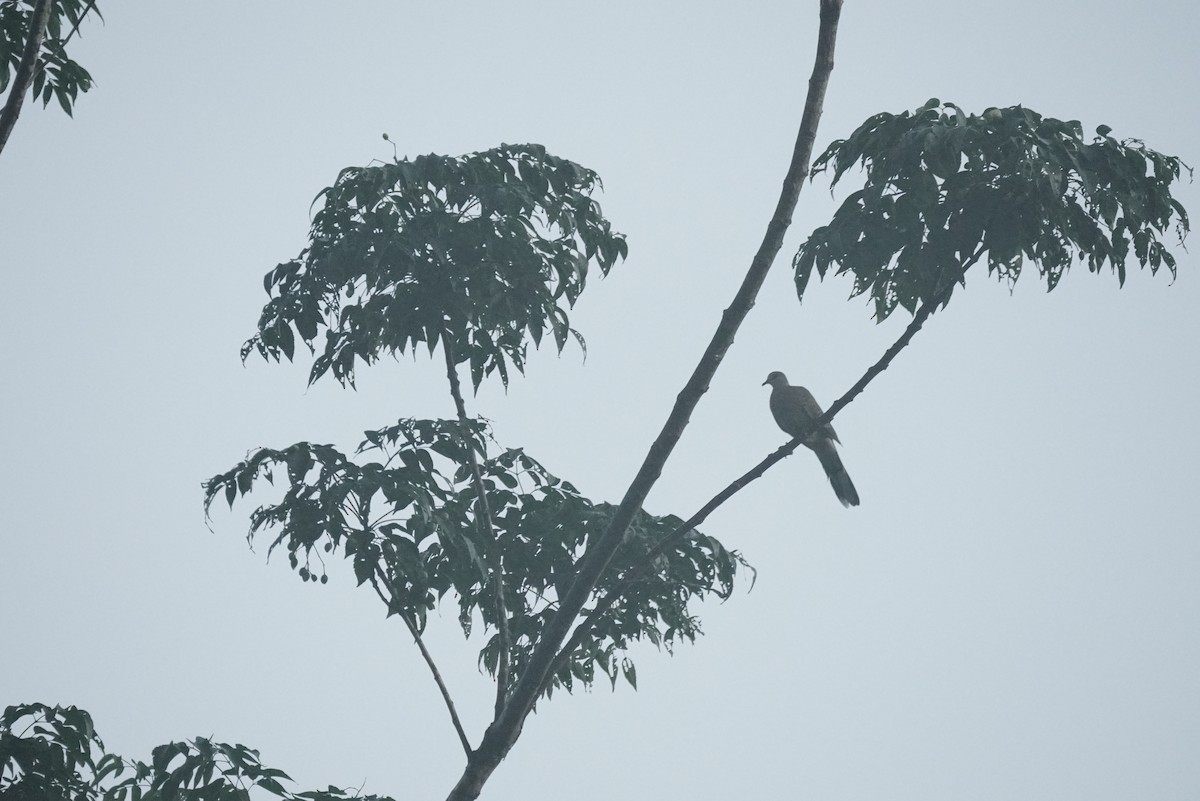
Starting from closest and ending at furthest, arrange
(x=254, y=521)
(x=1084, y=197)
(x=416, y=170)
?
(x=1084, y=197)
(x=254, y=521)
(x=416, y=170)

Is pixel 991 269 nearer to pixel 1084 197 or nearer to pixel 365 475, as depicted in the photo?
pixel 1084 197

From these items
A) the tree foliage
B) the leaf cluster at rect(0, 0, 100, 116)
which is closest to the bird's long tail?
the tree foliage

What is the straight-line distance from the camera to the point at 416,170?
207 inches

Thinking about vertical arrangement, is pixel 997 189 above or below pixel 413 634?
above

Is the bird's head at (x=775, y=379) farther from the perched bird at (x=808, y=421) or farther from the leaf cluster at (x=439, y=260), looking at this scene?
the leaf cluster at (x=439, y=260)

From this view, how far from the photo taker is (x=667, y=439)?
14.2ft

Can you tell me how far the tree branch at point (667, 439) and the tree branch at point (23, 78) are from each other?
2.51m

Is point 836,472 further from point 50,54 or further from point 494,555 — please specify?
point 50,54

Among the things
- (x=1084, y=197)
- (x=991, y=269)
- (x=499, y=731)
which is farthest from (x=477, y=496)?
(x=1084, y=197)

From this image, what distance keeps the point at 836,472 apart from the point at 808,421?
1702 mm

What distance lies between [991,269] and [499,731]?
283 centimetres

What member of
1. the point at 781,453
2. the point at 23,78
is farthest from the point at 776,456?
the point at 23,78

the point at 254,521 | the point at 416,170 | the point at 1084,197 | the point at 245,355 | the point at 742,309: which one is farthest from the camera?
the point at 245,355

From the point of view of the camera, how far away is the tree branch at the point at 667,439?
4039 mm
